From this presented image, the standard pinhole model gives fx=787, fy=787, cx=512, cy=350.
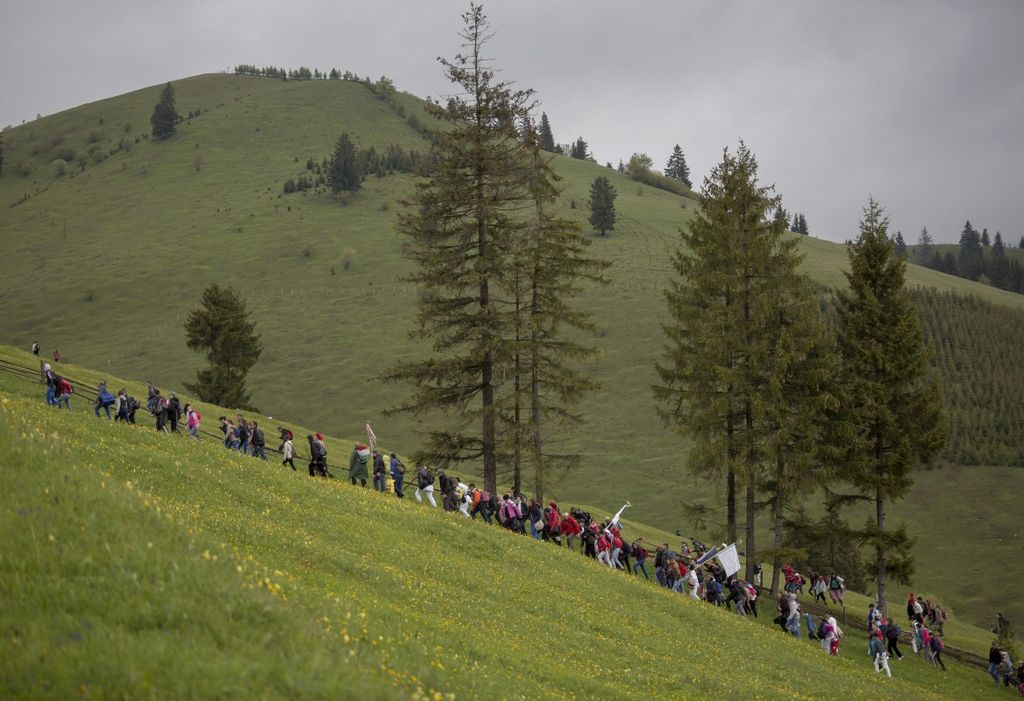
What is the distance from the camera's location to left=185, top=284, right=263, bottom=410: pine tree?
6288cm

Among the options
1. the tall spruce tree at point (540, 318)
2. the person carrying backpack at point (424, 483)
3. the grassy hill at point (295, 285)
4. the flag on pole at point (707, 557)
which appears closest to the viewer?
the person carrying backpack at point (424, 483)

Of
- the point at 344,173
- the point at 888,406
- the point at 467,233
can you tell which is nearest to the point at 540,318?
the point at 467,233

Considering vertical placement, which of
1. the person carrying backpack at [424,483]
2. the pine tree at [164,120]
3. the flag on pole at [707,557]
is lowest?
the flag on pole at [707,557]

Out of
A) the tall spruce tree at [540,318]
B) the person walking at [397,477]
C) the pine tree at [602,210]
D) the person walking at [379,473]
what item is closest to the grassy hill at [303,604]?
the person walking at [397,477]

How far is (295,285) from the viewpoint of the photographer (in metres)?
115

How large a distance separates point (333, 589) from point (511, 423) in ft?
56.5

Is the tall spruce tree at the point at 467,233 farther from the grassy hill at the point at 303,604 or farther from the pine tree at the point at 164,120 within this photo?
the pine tree at the point at 164,120

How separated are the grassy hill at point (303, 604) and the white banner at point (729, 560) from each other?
10.8ft

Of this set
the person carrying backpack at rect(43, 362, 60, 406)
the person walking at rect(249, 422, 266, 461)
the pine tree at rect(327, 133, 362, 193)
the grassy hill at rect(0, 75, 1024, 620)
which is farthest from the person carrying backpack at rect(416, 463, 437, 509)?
the pine tree at rect(327, 133, 362, 193)

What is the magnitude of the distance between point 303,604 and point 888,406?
28621mm

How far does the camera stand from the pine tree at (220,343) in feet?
206

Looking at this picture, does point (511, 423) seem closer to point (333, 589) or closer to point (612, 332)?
point (333, 589)

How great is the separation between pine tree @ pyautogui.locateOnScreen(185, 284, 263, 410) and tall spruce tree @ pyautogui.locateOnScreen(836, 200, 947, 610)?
47469mm

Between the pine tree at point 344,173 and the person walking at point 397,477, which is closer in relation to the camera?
the person walking at point 397,477
